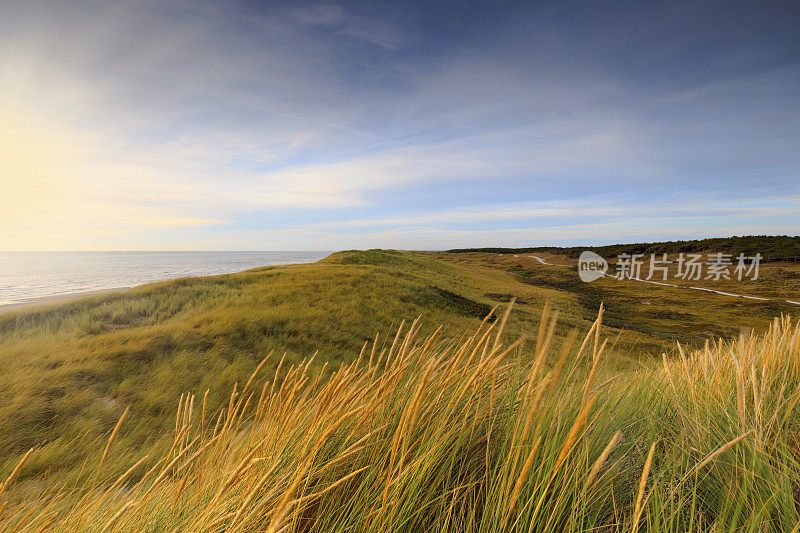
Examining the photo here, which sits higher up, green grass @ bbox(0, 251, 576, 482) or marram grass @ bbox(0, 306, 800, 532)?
marram grass @ bbox(0, 306, 800, 532)

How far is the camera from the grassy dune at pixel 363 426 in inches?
54.1

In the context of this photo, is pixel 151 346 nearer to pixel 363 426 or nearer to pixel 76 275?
pixel 363 426

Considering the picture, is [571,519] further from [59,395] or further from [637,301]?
[637,301]

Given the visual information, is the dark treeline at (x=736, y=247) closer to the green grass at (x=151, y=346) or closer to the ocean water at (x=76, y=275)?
the green grass at (x=151, y=346)

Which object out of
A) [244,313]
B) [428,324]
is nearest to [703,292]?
[428,324]

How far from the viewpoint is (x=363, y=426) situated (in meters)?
1.76

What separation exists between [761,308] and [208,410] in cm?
4049

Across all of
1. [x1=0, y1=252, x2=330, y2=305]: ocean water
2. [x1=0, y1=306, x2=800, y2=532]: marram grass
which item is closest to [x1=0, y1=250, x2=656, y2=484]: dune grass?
[x1=0, y1=306, x2=800, y2=532]: marram grass

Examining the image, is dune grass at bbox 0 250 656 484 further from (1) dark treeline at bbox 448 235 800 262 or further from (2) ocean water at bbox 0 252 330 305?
(1) dark treeline at bbox 448 235 800 262

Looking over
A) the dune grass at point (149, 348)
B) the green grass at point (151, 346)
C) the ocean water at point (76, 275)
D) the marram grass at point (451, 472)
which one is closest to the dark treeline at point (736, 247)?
the dune grass at point (149, 348)

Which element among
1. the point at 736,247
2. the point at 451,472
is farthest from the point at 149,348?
the point at 736,247

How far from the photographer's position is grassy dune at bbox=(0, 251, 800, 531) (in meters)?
1.38

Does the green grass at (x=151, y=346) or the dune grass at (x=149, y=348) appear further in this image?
the green grass at (x=151, y=346)

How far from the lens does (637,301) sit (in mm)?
34281
